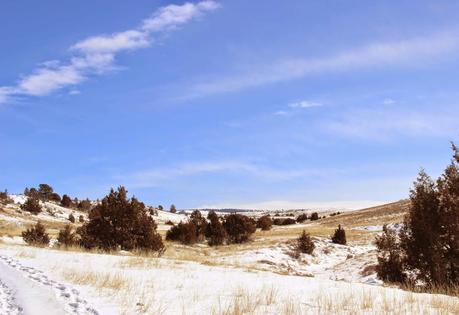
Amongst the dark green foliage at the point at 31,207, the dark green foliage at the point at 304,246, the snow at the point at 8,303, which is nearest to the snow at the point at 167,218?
the dark green foliage at the point at 31,207

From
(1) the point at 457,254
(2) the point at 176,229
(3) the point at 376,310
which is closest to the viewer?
(3) the point at 376,310

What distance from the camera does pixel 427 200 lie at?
45.9 ft

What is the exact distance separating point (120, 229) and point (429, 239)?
13491 mm

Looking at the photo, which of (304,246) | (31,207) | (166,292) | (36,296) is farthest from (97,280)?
(31,207)

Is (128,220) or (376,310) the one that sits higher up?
(128,220)

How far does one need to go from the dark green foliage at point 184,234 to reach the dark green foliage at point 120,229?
11877 millimetres

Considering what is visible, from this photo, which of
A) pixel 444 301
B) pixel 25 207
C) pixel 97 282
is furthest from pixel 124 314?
pixel 25 207

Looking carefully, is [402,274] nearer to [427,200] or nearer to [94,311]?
[427,200]

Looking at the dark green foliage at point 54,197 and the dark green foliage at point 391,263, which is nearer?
the dark green foliage at point 391,263

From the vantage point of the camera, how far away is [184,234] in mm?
34031

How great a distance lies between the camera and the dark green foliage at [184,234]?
33.8 metres

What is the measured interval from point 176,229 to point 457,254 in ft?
80.5

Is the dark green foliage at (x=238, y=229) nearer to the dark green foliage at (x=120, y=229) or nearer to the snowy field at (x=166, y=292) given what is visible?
the dark green foliage at (x=120, y=229)

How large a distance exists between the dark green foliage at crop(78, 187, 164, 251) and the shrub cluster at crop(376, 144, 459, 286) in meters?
10.9
